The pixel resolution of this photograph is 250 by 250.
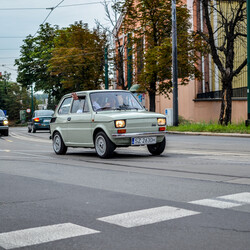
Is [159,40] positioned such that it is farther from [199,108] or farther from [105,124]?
[105,124]

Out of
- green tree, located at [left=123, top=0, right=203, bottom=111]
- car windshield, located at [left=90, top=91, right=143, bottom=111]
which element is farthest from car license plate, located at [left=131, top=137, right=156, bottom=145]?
green tree, located at [left=123, top=0, right=203, bottom=111]

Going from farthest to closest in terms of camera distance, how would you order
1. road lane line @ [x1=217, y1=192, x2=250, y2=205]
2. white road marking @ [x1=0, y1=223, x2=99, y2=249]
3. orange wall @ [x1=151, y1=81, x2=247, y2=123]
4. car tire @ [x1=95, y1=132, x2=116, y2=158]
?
orange wall @ [x1=151, y1=81, x2=247, y2=123] → car tire @ [x1=95, y1=132, x2=116, y2=158] → road lane line @ [x1=217, y1=192, x2=250, y2=205] → white road marking @ [x1=0, y1=223, x2=99, y2=249]

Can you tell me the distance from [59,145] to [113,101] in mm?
2221

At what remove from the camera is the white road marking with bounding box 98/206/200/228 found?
17.6ft

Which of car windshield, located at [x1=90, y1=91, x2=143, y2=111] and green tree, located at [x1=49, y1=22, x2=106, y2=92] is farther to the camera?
green tree, located at [x1=49, y1=22, x2=106, y2=92]

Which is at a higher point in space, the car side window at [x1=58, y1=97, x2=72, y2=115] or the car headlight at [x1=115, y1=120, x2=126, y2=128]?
the car side window at [x1=58, y1=97, x2=72, y2=115]

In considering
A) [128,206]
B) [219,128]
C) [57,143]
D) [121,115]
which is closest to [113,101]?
[121,115]

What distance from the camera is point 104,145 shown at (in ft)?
40.4

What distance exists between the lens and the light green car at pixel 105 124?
1206 cm

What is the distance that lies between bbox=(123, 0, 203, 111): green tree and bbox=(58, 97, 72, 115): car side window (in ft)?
59.2

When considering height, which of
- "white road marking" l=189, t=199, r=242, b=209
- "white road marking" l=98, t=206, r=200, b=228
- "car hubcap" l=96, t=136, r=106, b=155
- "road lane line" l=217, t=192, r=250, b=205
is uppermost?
"car hubcap" l=96, t=136, r=106, b=155

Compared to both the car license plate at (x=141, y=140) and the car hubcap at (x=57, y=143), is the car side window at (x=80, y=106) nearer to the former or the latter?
the car hubcap at (x=57, y=143)

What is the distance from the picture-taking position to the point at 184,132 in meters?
26.4

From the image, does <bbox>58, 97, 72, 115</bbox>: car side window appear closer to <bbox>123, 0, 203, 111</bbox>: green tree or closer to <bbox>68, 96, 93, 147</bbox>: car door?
<bbox>68, 96, 93, 147</bbox>: car door
